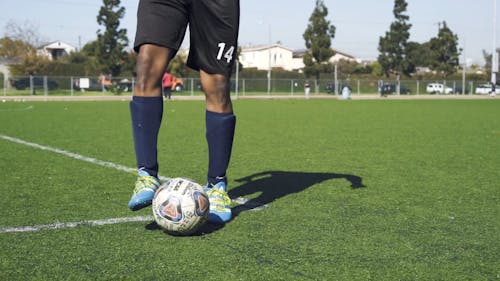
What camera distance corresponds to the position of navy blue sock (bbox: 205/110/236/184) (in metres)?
3.68

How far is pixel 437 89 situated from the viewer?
6222 cm

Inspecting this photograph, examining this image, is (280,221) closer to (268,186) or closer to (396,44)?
(268,186)

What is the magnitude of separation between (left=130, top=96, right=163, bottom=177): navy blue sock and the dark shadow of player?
618 millimetres

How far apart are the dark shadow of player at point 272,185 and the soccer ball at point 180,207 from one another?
46 cm

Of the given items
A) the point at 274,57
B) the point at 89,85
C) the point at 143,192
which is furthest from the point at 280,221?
the point at 274,57

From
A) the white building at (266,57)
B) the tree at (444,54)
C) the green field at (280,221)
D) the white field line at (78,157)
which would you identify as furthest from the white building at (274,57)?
the green field at (280,221)

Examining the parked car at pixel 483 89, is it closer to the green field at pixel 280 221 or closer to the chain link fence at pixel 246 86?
the chain link fence at pixel 246 86

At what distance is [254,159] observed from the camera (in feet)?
22.0

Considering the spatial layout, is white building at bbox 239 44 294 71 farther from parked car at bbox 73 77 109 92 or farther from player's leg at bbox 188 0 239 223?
player's leg at bbox 188 0 239 223

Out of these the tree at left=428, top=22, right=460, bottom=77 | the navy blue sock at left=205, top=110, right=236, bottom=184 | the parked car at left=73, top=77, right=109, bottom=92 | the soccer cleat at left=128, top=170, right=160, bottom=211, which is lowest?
the soccer cleat at left=128, top=170, right=160, bottom=211

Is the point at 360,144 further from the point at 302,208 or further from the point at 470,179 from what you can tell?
the point at 302,208

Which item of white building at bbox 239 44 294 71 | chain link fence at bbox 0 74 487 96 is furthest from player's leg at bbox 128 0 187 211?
white building at bbox 239 44 294 71

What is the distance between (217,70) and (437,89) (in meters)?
62.2

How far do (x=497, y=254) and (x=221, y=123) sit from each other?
175 centimetres
